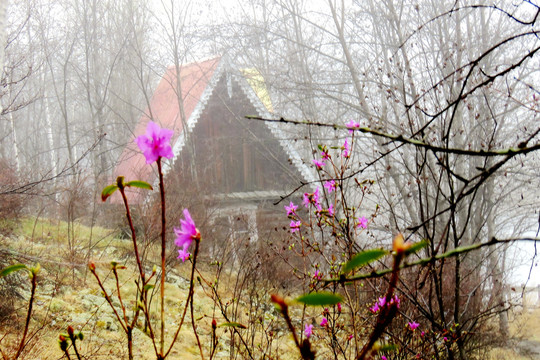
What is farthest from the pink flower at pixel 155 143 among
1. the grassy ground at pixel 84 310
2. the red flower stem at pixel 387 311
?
the grassy ground at pixel 84 310

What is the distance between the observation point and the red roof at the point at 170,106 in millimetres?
13859

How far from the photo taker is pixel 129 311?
23.4 feet

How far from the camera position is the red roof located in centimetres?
1386

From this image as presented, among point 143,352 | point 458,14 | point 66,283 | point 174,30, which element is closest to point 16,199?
point 66,283

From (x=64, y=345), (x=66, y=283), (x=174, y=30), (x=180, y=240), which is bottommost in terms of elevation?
(x=66, y=283)

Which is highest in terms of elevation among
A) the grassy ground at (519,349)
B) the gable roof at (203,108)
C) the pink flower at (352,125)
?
the gable roof at (203,108)

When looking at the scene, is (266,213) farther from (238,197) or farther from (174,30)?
(174,30)

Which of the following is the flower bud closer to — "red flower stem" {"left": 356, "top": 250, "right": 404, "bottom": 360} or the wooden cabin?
"red flower stem" {"left": 356, "top": 250, "right": 404, "bottom": 360}

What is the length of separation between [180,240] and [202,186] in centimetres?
1197

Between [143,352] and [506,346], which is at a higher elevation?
[143,352]

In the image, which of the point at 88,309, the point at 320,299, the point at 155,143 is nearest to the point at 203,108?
the point at 88,309

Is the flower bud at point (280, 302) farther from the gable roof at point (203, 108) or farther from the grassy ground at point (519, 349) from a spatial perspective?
the gable roof at point (203, 108)

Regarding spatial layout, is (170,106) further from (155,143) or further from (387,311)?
(387,311)

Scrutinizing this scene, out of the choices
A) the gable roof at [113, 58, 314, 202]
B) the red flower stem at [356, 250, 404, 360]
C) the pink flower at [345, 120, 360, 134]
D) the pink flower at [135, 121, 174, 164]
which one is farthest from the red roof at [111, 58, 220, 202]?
the red flower stem at [356, 250, 404, 360]
